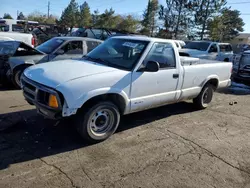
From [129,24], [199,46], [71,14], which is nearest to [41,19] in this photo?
[71,14]

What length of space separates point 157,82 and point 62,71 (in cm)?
180

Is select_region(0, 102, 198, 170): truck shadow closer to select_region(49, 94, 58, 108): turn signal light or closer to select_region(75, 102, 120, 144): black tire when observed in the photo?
select_region(75, 102, 120, 144): black tire

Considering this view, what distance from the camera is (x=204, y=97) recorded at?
6.58m

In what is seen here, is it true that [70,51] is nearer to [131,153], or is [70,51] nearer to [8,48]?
[8,48]

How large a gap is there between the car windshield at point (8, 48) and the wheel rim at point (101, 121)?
4.54 meters

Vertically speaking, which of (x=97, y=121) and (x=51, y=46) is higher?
→ (x=51, y=46)

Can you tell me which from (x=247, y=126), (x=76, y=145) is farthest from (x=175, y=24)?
(x=76, y=145)

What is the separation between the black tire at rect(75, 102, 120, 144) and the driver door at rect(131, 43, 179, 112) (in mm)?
465

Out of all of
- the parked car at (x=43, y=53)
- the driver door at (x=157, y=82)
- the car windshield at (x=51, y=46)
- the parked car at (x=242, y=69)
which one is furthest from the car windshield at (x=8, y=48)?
the parked car at (x=242, y=69)

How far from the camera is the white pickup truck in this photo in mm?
3746

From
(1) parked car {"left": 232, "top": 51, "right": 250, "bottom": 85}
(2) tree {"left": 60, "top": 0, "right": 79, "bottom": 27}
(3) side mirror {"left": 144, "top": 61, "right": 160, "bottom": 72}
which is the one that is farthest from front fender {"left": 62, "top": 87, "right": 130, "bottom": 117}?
(2) tree {"left": 60, "top": 0, "right": 79, "bottom": 27}

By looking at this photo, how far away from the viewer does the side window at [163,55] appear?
4.85 m

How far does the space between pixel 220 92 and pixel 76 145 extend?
21.3 ft

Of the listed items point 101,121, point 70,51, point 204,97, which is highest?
point 70,51
